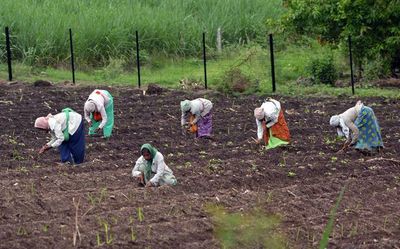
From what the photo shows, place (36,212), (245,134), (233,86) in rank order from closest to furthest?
(36,212) → (245,134) → (233,86)

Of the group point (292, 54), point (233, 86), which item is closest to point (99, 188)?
point (233, 86)

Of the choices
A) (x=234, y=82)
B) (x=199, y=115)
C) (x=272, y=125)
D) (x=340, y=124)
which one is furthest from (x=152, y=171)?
(x=234, y=82)

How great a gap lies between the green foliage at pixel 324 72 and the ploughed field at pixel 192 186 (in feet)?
14.0

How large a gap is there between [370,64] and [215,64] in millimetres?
4222

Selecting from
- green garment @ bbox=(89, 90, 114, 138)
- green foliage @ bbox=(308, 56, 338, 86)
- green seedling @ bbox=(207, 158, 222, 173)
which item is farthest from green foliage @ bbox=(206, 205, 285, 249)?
green foliage @ bbox=(308, 56, 338, 86)

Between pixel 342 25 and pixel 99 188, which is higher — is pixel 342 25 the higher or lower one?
the higher one

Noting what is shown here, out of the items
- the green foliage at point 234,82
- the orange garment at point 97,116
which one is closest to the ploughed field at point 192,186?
the orange garment at point 97,116

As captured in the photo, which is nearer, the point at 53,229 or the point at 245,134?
the point at 53,229

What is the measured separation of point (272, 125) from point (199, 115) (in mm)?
1433

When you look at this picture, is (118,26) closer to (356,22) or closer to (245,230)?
(356,22)

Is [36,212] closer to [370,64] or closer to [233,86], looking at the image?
[233,86]

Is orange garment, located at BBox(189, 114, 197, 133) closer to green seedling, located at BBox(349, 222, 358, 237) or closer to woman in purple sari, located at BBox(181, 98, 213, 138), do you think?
woman in purple sari, located at BBox(181, 98, 213, 138)

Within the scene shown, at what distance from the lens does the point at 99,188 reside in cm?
1160

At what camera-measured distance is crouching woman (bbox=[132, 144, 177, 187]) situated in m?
11.6
